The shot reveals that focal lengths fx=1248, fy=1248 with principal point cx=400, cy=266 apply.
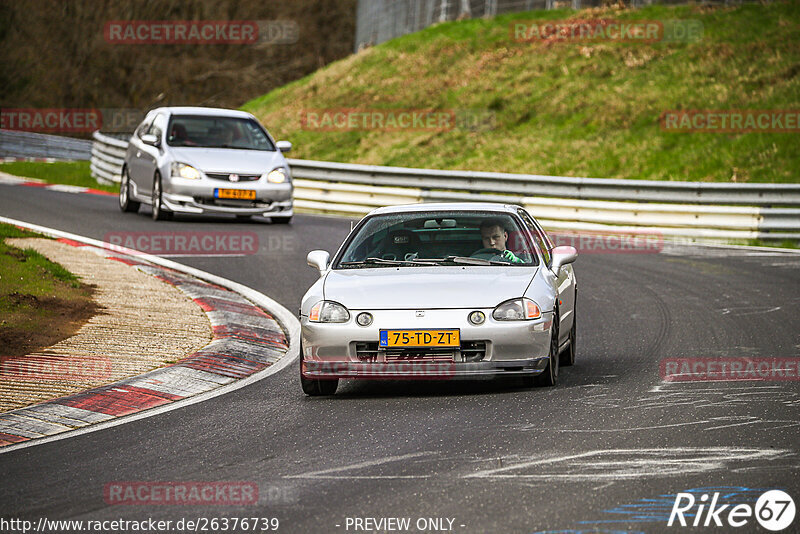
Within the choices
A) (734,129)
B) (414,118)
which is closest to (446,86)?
(414,118)

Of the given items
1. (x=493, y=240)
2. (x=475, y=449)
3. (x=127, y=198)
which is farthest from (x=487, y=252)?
(x=127, y=198)

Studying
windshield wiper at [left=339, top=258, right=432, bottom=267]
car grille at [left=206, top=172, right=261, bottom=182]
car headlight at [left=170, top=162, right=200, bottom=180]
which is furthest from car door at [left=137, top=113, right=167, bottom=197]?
windshield wiper at [left=339, top=258, right=432, bottom=267]

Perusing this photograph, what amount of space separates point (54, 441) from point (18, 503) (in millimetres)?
1451

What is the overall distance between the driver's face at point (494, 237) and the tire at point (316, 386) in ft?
5.71

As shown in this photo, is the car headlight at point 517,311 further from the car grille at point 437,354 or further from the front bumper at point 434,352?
the car grille at point 437,354

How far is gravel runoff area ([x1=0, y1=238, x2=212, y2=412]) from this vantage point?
8.66 metres

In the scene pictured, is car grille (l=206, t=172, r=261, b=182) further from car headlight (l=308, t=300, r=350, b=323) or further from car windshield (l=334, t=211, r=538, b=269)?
car headlight (l=308, t=300, r=350, b=323)

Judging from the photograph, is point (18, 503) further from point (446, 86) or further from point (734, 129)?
point (446, 86)

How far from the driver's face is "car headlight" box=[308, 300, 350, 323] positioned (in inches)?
62.9

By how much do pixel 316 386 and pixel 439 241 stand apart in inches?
68.4

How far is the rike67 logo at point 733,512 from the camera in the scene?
204 inches

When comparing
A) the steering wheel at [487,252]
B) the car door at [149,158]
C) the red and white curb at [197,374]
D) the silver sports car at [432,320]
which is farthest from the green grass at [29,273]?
the car door at [149,158]

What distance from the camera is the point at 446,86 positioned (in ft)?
126

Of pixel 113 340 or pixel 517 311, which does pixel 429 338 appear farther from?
pixel 113 340
